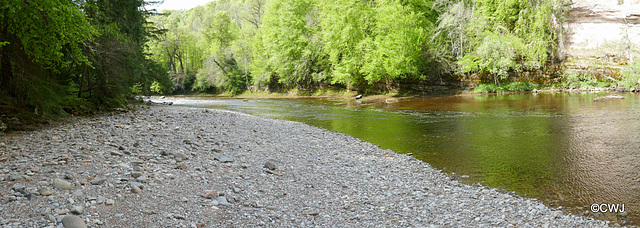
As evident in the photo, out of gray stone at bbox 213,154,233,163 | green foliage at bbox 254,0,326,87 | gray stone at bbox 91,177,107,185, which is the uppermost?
green foliage at bbox 254,0,326,87

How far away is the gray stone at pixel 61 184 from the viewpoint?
4.87 m

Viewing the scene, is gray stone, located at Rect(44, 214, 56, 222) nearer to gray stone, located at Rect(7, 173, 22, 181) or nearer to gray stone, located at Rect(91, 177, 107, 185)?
gray stone, located at Rect(91, 177, 107, 185)

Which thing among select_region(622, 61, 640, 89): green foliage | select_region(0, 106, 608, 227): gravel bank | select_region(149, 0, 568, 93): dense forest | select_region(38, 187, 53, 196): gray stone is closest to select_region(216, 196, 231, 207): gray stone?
select_region(0, 106, 608, 227): gravel bank

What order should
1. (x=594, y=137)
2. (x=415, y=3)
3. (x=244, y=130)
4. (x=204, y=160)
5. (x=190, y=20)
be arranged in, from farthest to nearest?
(x=190, y=20) < (x=415, y=3) < (x=244, y=130) < (x=594, y=137) < (x=204, y=160)

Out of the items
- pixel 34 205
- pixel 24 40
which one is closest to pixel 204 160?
pixel 34 205

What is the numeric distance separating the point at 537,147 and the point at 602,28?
32.0 metres

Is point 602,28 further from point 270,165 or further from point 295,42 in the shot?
point 270,165

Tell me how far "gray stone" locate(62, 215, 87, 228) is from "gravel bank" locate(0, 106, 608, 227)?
0.7 inches

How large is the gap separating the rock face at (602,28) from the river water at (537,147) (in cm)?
1780

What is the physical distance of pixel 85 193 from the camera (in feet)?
15.8

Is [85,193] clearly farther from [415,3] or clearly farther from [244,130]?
[415,3]

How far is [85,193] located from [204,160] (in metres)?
2.74

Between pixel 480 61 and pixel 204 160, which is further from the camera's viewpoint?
pixel 480 61

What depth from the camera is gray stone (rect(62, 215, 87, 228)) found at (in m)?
3.92
